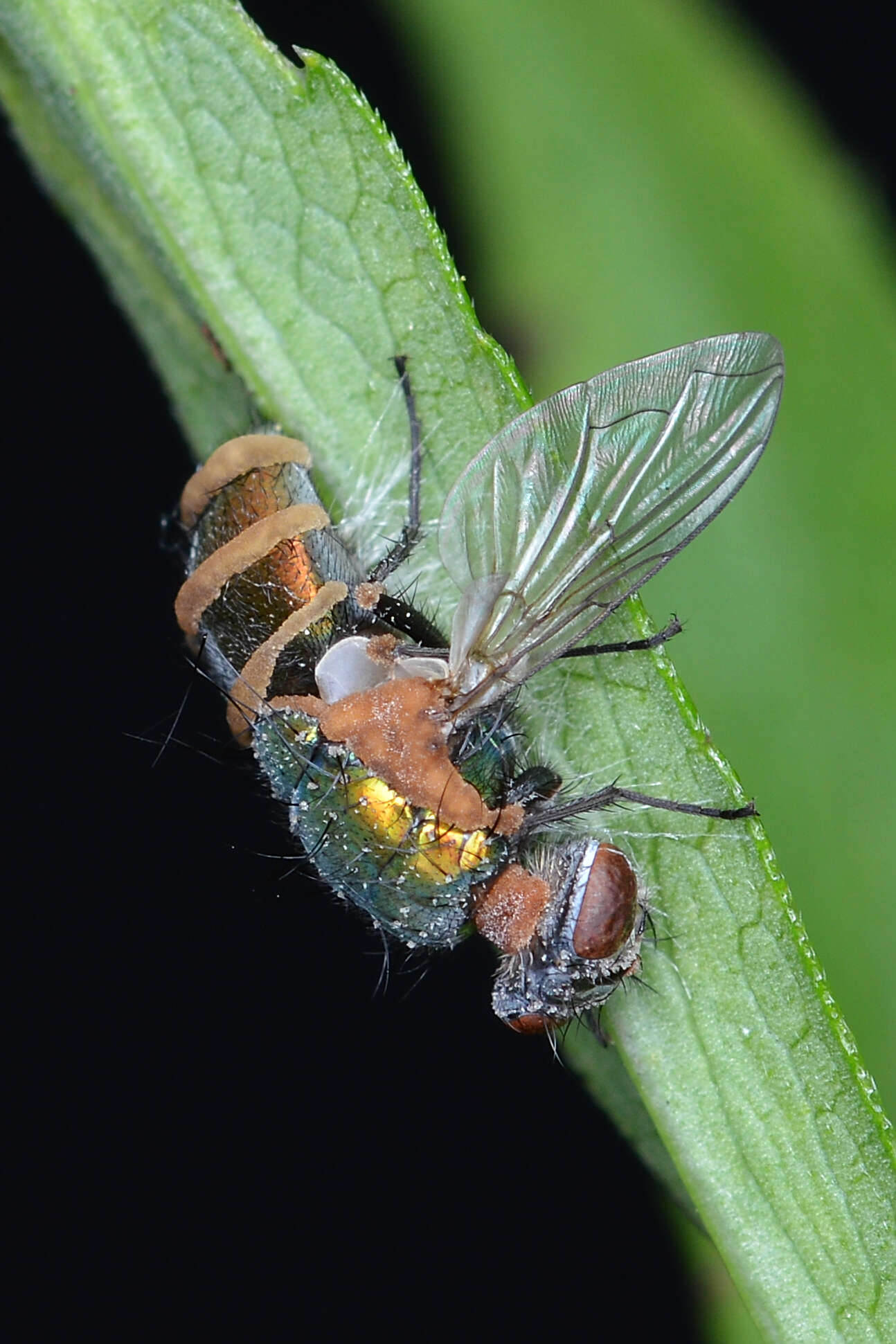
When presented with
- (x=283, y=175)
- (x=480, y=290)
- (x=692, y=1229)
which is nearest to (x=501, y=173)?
(x=480, y=290)

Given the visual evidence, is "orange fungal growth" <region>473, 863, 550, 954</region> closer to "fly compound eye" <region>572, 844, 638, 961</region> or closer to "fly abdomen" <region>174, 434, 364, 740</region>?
"fly compound eye" <region>572, 844, 638, 961</region>

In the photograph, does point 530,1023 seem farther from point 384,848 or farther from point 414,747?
point 414,747

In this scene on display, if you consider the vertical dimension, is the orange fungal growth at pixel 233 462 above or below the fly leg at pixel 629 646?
below

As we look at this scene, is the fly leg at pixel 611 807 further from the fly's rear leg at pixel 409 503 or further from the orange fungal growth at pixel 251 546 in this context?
the orange fungal growth at pixel 251 546

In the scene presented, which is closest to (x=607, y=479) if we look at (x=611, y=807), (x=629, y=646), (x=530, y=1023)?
(x=629, y=646)

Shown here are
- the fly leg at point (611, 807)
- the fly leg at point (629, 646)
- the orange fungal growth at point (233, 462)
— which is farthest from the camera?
the orange fungal growth at point (233, 462)

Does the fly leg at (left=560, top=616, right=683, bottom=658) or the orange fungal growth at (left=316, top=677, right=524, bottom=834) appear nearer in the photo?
the fly leg at (left=560, top=616, right=683, bottom=658)

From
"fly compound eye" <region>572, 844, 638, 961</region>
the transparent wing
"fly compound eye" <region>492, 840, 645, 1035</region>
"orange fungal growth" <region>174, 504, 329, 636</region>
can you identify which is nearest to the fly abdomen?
"orange fungal growth" <region>174, 504, 329, 636</region>

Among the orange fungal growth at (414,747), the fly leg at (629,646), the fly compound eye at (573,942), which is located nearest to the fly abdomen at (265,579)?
the orange fungal growth at (414,747)
